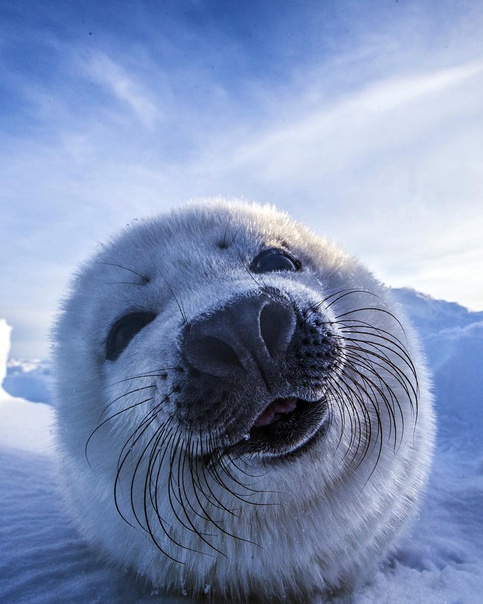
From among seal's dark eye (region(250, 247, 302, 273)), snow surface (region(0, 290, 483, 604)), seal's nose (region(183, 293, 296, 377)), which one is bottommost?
snow surface (region(0, 290, 483, 604))

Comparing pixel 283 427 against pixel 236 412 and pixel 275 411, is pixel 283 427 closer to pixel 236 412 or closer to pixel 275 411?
pixel 275 411

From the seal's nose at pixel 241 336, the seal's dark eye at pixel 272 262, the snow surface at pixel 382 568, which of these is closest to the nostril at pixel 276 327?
the seal's nose at pixel 241 336

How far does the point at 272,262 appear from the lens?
216cm

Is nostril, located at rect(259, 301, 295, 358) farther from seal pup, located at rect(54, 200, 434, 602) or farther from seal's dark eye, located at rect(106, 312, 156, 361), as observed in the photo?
seal's dark eye, located at rect(106, 312, 156, 361)

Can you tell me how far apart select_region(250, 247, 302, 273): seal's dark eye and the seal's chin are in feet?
2.55

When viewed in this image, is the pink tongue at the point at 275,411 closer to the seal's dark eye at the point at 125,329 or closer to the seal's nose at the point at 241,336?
the seal's nose at the point at 241,336

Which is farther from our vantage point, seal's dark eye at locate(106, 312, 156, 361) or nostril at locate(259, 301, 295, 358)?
seal's dark eye at locate(106, 312, 156, 361)

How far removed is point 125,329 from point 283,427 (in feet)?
2.93

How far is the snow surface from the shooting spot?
5.76ft

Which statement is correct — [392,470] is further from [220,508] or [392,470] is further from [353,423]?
[220,508]

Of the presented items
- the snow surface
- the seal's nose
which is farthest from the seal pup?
the snow surface

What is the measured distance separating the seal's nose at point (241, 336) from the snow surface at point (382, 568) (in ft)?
3.34

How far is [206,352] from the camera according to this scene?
4.58 ft

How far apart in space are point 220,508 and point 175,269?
37.4 inches
